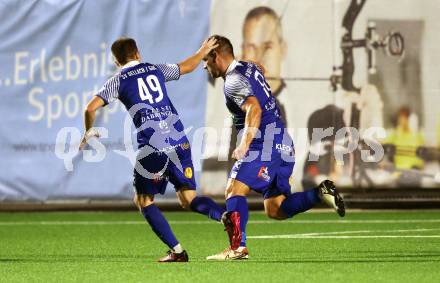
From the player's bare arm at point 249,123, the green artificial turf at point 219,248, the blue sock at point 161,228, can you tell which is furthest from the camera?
the blue sock at point 161,228

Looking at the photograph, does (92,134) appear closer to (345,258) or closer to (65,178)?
(345,258)

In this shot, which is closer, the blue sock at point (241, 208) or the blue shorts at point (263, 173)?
the blue sock at point (241, 208)

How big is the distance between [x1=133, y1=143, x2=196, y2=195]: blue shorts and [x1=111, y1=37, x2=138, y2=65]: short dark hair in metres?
0.84

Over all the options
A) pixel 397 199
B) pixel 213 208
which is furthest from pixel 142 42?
pixel 213 208

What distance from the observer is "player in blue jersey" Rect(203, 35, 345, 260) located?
10391 millimetres

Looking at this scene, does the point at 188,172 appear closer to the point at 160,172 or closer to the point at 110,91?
the point at 160,172

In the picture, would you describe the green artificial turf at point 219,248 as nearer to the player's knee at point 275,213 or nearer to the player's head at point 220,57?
the player's knee at point 275,213

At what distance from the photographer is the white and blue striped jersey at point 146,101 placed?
10547 mm

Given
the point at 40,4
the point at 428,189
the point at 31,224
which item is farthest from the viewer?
the point at 40,4

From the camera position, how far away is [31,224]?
1598 centimetres

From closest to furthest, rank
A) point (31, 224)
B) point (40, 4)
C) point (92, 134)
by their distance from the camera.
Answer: point (92, 134), point (31, 224), point (40, 4)

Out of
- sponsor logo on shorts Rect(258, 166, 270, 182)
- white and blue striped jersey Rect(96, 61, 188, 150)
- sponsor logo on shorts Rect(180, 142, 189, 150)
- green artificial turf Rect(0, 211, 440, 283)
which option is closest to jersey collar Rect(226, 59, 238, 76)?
white and blue striped jersey Rect(96, 61, 188, 150)

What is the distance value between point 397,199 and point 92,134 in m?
7.82

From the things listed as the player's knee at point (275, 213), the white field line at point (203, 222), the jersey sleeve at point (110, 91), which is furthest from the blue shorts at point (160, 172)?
the white field line at point (203, 222)
